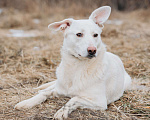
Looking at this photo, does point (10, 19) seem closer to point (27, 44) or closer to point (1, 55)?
point (27, 44)

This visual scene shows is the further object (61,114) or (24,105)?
(24,105)

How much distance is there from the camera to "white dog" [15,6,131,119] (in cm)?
244

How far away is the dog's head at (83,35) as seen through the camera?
239 cm

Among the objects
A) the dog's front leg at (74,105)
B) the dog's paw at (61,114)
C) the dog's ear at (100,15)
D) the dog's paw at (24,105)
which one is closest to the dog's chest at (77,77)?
the dog's front leg at (74,105)

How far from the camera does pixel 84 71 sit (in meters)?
2.62

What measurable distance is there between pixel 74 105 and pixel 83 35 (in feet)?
2.75

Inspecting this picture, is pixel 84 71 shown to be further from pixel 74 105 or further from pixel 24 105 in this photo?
pixel 24 105

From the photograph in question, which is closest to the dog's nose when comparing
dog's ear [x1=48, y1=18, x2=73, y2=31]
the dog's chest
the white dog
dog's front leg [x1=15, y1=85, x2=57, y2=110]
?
the white dog

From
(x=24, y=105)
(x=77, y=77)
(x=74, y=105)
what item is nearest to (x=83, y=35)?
(x=77, y=77)

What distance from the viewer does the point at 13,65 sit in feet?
14.0

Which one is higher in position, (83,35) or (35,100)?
(83,35)

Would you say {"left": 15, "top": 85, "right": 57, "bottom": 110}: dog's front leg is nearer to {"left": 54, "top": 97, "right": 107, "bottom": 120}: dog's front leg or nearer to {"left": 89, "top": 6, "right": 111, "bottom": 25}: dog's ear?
{"left": 54, "top": 97, "right": 107, "bottom": 120}: dog's front leg

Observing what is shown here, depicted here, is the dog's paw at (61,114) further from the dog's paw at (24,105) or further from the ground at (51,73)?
the dog's paw at (24,105)

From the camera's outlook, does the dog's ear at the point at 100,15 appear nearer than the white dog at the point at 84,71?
No
